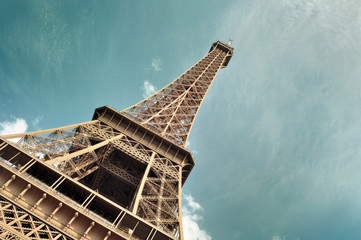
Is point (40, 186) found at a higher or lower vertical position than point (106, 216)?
lower

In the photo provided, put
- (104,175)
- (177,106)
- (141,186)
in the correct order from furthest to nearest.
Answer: (177,106) < (104,175) < (141,186)

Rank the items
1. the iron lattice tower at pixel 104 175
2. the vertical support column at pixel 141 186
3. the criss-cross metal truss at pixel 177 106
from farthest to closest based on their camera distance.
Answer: the criss-cross metal truss at pixel 177 106
the vertical support column at pixel 141 186
the iron lattice tower at pixel 104 175

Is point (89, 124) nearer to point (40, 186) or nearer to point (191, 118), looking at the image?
point (40, 186)

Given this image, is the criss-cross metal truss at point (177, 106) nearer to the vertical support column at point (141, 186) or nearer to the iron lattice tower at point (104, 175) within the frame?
the iron lattice tower at point (104, 175)

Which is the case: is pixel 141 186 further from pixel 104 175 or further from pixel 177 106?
pixel 177 106

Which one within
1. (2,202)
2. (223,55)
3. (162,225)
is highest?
(223,55)

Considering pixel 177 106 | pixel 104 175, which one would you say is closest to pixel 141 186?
pixel 104 175

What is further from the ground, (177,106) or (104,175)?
(177,106)

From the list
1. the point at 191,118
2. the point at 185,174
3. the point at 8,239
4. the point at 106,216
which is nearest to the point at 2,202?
the point at 8,239

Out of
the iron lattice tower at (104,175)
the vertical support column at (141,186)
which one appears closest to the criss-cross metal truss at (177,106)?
the iron lattice tower at (104,175)
